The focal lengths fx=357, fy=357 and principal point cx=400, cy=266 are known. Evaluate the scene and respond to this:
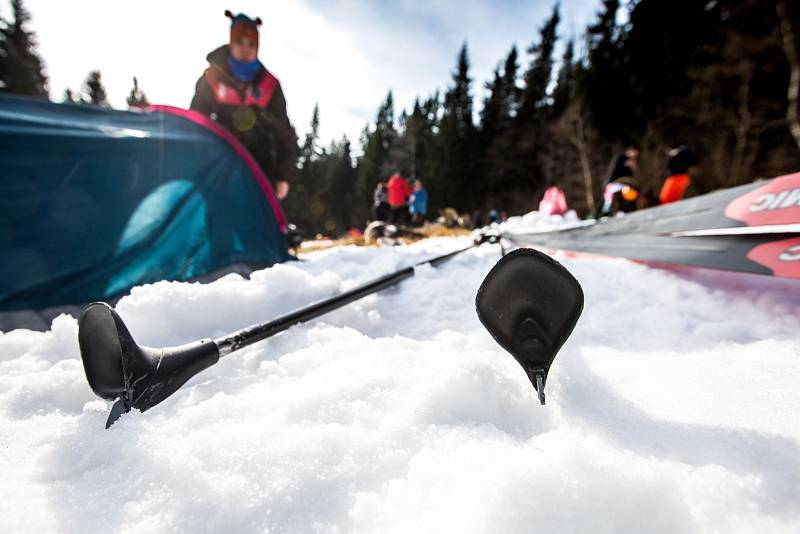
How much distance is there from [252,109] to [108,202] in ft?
5.43

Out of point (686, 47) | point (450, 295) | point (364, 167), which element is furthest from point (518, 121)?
point (450, 295)

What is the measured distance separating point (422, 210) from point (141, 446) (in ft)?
45.3

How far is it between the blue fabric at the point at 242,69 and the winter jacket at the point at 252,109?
0.03m

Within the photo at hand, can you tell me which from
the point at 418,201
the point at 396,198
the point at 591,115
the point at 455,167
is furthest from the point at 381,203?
the point at 455,167

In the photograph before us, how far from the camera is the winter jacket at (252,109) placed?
3164mm

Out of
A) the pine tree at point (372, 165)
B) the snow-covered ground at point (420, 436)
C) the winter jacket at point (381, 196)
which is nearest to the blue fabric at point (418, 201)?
the winter jacket at point (381, 196)

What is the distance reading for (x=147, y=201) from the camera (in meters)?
2.24

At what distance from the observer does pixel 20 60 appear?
24.4 m

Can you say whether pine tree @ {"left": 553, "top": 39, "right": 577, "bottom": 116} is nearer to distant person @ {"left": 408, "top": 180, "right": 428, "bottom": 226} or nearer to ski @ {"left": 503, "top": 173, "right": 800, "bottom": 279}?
distant person @ {"left": 408, "top": 180, "right": 428, "bottom": 226}

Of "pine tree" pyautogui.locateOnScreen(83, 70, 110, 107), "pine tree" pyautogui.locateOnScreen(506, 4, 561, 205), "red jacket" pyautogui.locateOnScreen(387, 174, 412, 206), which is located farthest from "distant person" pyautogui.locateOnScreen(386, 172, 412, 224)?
"pine tree" pyautogui.locateOnScreen(83, 70, 110, 107)

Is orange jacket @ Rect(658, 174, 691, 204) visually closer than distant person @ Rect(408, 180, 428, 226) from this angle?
Yes

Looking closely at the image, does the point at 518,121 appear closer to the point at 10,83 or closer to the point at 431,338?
the point at 431,338

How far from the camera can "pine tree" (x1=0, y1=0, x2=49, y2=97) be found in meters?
23.6

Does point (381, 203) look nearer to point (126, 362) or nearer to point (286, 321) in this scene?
point (286, 321)
